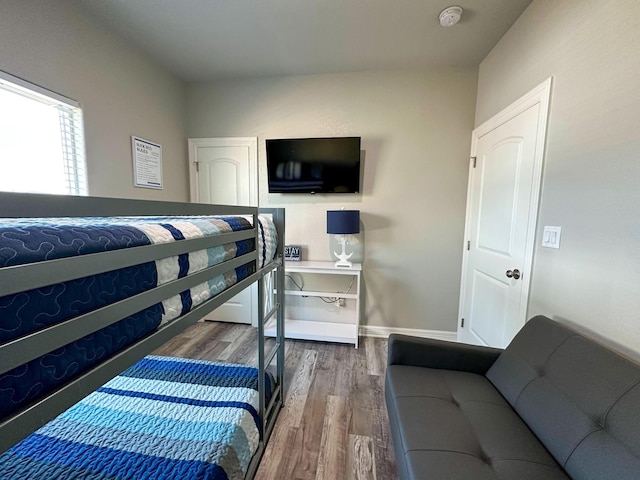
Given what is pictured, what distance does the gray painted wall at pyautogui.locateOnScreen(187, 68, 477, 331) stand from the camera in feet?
8.52

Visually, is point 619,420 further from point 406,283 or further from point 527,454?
point 406,283

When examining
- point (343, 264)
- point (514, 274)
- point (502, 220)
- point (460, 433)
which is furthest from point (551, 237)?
point (343, 264)

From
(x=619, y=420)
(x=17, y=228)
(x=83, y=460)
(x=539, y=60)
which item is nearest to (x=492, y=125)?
(x=539, y=60)

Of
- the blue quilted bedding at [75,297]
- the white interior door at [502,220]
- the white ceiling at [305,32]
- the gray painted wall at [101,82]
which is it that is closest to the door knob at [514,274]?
the white interior door at [502,220]

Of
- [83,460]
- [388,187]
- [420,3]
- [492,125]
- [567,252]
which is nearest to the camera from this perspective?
[83,460]

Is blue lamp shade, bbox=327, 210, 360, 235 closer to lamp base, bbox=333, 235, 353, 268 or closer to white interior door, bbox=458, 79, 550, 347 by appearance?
lamp base, bbox=333, 235, 353, 268

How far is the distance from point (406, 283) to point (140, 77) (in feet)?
10.3

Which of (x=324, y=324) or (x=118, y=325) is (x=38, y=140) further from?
(x=324, y=324)

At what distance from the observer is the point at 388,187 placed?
273cm

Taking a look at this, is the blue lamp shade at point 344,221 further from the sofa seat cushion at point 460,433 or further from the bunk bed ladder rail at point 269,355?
the sofa seat cushion at point 460,433

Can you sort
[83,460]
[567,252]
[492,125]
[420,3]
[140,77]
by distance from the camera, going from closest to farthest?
[83,460]
[567,252]
[420,3]
[492,125]
[140,77]

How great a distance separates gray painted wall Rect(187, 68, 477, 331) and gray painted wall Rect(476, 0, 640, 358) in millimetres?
904

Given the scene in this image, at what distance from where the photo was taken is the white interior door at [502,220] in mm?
1688

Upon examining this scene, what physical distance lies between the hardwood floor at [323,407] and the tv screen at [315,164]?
159cm
